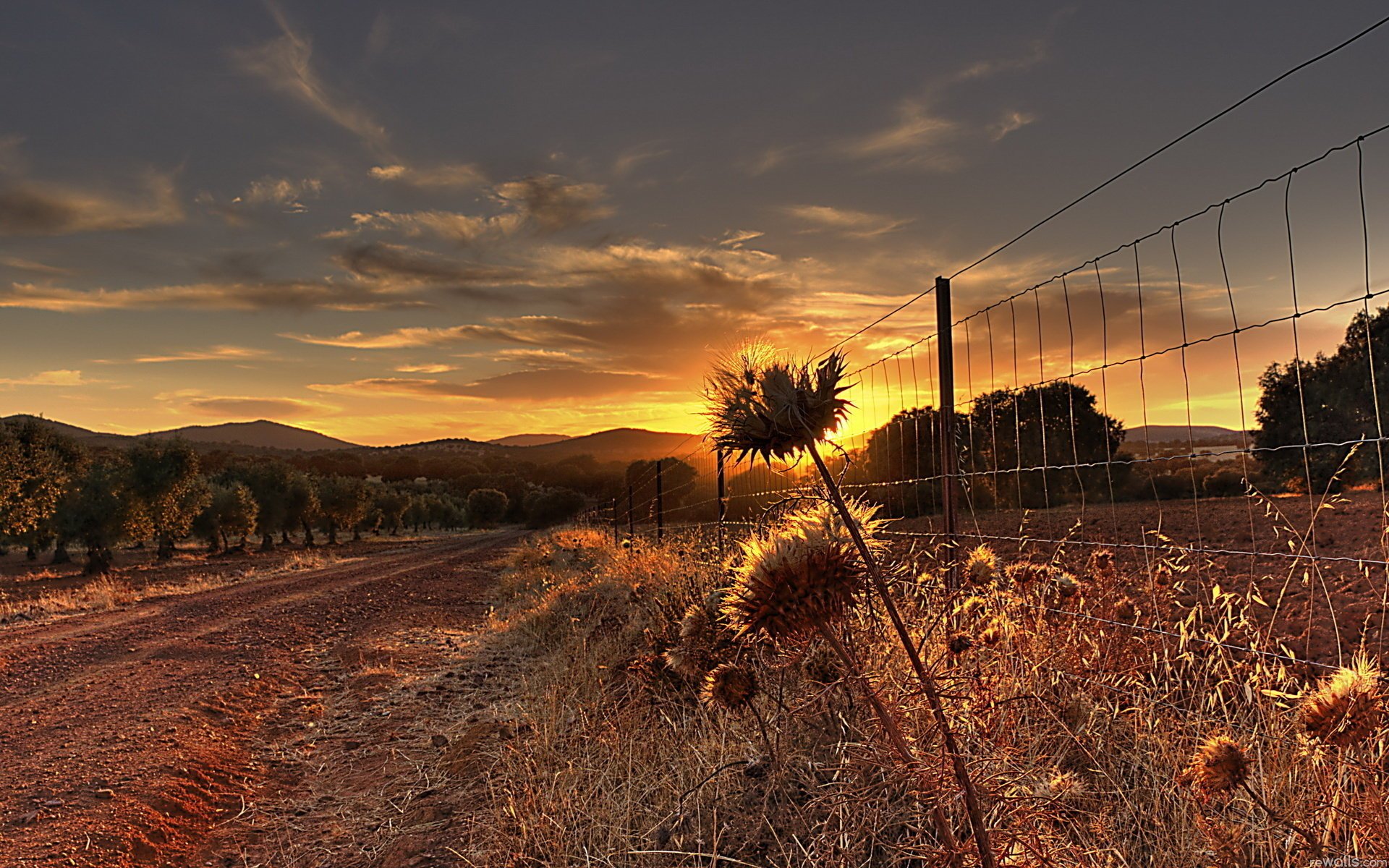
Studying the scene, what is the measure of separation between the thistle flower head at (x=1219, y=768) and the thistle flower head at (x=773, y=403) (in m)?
A: 1.32

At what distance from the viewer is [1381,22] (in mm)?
2639

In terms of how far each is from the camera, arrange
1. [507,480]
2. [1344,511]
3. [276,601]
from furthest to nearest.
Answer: [507,480] → [276,601] → [1344,511]

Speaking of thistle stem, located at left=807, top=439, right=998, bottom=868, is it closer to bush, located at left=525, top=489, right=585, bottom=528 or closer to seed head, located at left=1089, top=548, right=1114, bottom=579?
seed head, located at left=1089, top=548, right=1114, bottom=579

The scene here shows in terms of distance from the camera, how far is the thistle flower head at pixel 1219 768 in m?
2.08

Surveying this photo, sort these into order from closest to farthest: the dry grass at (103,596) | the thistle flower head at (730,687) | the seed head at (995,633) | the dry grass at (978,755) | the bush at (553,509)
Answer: the dry grass at (978,755) → the thistle flower head at (730,687) → the seed head at (995,633) → the dry grass at (103,596) → the bush at (553,509)

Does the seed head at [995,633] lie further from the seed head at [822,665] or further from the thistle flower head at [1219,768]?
the thistle flower head at [1219,768]

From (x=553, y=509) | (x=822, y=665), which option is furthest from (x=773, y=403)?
(x=553, y=509)

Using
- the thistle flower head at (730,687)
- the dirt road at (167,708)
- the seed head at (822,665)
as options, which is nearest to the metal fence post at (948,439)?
the seed head at (822,665)

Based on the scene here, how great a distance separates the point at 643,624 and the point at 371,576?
16.6m

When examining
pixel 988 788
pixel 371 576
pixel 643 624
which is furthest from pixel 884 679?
pixel 371 576

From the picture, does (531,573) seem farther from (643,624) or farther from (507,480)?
(507,480)

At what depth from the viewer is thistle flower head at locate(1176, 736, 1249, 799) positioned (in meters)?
2.08

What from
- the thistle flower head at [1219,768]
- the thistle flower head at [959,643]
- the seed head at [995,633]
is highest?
the thistle flower head at [959,643]

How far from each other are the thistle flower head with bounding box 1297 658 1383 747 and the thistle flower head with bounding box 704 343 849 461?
1530 mm
